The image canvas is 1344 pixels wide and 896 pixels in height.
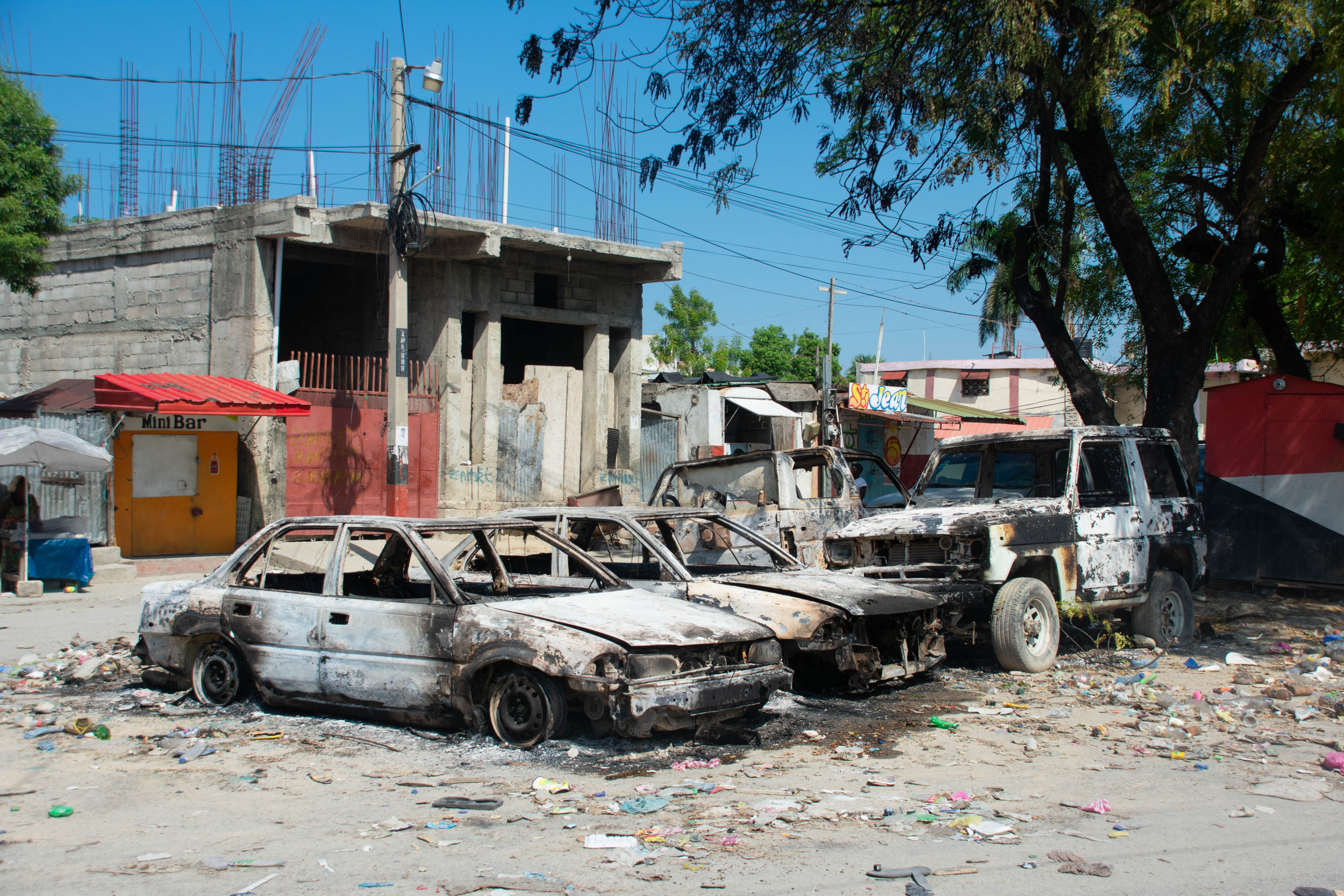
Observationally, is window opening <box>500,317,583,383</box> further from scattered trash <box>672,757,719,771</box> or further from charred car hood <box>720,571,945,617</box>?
scattered trash <box>672,757,719,771</box>

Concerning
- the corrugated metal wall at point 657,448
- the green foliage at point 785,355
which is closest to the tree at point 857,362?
the green foliage at point 785,355

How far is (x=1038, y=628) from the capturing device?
8203 mm

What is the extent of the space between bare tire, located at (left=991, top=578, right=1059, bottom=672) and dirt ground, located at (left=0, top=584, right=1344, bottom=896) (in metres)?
0.28

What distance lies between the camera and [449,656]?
19.4 ft

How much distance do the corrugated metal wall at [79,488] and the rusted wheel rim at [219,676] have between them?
8640mm

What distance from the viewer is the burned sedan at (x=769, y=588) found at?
666 centimetres

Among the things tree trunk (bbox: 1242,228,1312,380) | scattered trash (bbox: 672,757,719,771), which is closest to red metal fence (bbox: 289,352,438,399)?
tree trunk (bbox: 1242,228,1312,380)

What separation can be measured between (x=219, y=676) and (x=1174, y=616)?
807 cm

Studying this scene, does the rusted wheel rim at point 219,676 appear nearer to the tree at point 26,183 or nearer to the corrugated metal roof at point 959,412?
the tree at point 26,183

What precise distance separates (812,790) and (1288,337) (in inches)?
470

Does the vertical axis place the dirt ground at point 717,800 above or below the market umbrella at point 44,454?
below

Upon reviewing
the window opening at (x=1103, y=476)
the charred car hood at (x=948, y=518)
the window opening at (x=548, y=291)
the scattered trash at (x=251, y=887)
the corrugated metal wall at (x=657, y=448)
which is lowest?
the scattered trash at (x=251, y=887)

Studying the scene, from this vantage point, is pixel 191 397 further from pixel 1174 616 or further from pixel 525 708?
pixel 1174 616

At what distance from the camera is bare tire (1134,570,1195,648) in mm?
9188
